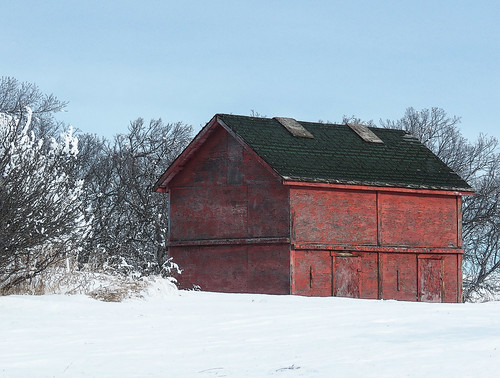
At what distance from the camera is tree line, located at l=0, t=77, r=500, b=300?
1923 cm

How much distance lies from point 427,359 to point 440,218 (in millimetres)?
18738

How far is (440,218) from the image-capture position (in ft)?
99.5

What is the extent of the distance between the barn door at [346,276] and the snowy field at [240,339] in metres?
7.83

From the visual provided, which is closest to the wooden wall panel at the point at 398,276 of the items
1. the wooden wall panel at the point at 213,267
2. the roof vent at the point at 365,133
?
the wooden wall panel at the point at 213,267

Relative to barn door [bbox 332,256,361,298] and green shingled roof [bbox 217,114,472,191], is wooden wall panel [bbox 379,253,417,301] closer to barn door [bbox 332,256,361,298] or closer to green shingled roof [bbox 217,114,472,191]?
barn door [bbox 332,256,361,298]

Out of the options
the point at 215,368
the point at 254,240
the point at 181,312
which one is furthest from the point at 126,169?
the point at 215,368

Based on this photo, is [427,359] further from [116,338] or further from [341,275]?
[341,275]

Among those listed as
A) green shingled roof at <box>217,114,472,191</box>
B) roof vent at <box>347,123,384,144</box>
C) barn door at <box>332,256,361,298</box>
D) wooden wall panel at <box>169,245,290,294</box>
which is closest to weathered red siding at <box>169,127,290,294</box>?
wooden wall panel at <box>169,245,290,294</box>

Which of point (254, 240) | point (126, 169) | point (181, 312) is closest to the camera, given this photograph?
point (181, 312)

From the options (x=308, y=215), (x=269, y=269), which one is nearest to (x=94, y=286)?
(x=269, y=269)

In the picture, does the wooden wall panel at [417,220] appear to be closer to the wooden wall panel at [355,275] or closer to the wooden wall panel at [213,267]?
the wooden wall panel at [355,275]

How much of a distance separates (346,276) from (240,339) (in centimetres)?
1411

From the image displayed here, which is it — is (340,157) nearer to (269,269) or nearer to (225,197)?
(225,197)

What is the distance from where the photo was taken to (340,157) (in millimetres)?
30109
